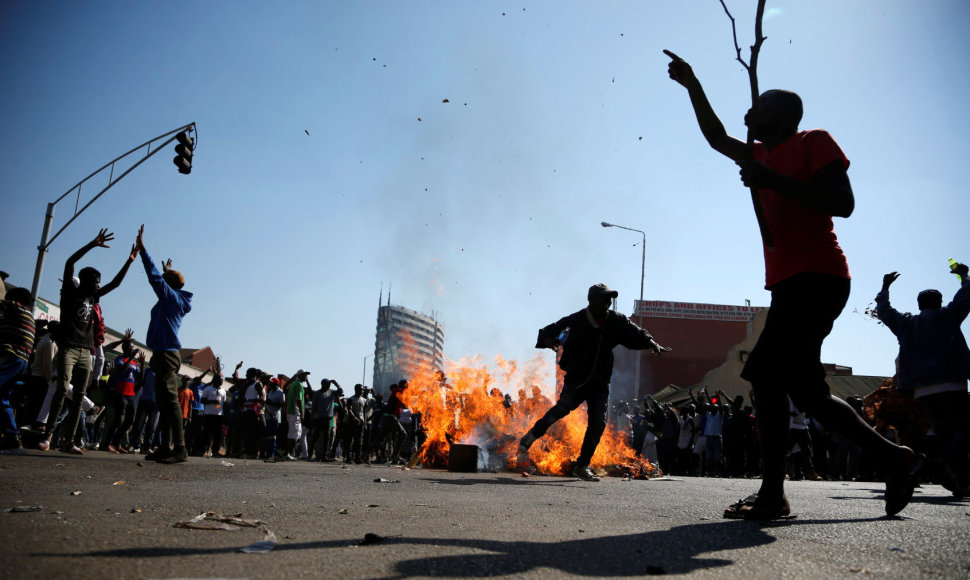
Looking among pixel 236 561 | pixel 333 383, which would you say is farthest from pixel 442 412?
pixel 236 561

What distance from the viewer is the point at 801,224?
137 inches

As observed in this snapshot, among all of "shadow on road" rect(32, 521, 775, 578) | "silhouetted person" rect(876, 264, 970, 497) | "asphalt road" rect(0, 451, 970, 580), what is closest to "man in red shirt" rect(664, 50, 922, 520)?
"asphalt road" rect(0, 451, 970, 580)

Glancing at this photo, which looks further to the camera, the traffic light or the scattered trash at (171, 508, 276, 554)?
the traffic light

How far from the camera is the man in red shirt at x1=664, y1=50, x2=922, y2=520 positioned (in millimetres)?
3373

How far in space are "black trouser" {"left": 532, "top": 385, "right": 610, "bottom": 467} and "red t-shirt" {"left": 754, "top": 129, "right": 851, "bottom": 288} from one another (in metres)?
4.21

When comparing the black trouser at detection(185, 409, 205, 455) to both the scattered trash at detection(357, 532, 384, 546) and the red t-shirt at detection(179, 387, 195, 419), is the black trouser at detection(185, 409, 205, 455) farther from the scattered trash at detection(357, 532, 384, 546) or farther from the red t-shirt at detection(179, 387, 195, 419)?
the scattered trash at detection(357, 532, 384, 546)

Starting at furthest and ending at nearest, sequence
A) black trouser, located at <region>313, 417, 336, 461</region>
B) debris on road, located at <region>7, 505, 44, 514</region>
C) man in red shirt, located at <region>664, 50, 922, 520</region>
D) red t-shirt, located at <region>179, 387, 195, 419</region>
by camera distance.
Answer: black trouser, located at <region>313, 417, 336, 461</region> < red t-shirt, located at <region>179, 387, 195, 419</region> < man in red shirt, located at <region>664, 50, 922, 520</region> < debris on road, located at <region>7, 505, 44, 514</region>

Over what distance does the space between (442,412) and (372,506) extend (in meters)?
8.13

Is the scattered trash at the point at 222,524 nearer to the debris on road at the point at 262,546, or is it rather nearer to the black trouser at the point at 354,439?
the debris on road at the point at 262,546

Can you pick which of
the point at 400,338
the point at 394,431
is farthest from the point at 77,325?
the point at 400,338

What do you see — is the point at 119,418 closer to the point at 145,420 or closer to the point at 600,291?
the point at 145,420

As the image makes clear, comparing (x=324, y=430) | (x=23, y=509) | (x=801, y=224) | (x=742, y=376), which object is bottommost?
(x=324, y=430)

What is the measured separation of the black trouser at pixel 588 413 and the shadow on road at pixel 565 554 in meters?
4.77

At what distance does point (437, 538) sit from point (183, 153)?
662 inches
